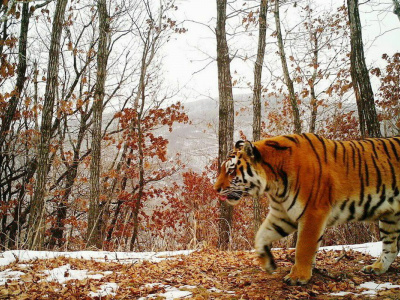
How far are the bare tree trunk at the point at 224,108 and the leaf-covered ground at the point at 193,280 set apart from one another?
4071mm

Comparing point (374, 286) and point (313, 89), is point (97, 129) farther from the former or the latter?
point (313, 89)

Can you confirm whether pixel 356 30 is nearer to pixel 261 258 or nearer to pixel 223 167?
pixel 223 167

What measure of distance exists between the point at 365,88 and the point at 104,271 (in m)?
5.80

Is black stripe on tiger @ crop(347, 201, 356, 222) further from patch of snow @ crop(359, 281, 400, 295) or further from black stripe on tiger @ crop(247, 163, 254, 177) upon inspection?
black stripe on tiger @ crop(247, 163, 254, 177)

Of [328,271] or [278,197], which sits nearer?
[278,197]

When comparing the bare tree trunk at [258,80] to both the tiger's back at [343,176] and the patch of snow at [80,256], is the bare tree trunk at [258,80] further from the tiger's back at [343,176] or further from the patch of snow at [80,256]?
the tiger's back at [343,176]

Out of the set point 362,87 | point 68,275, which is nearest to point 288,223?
point 68,275

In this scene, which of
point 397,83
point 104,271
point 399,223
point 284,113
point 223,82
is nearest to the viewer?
point 399,223

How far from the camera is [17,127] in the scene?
1584cm

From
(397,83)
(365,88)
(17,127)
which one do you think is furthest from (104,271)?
(397,83)

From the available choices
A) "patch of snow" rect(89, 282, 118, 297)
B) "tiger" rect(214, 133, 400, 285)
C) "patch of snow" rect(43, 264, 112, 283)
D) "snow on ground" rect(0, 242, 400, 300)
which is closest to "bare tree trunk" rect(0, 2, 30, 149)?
"snow on ground" rect(0, 242, 400, 300)

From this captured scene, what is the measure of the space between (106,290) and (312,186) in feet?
7.31

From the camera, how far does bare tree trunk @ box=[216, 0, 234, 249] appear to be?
27.2 feet

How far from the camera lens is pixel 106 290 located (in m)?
2.92
